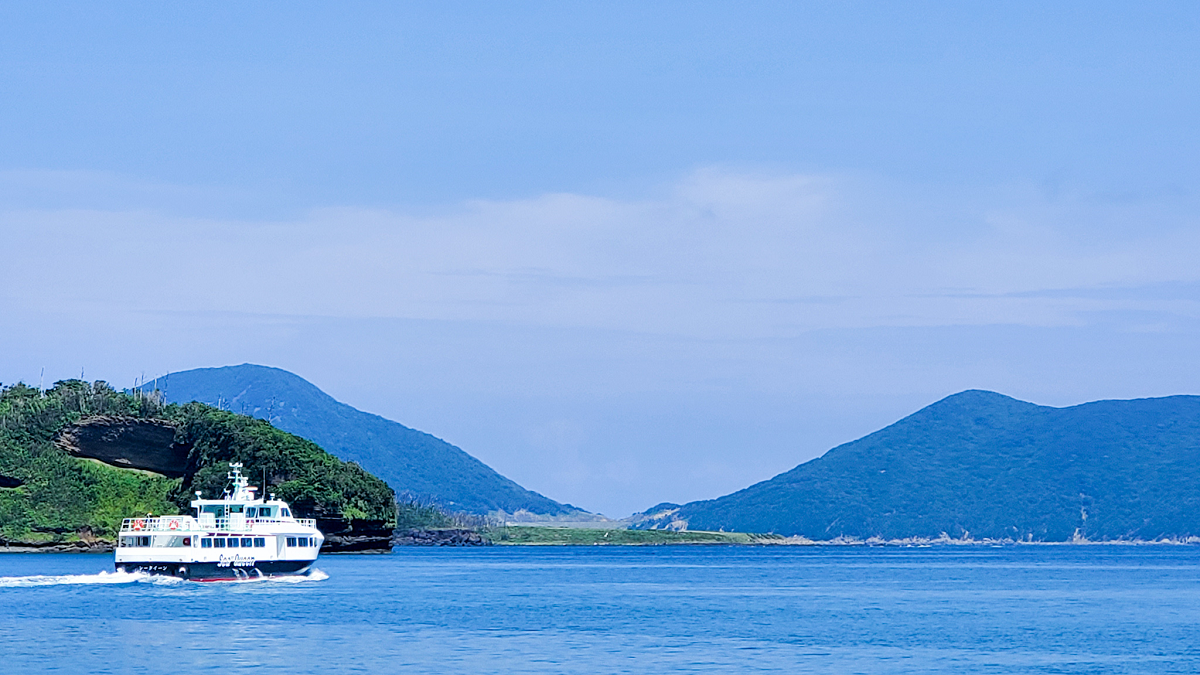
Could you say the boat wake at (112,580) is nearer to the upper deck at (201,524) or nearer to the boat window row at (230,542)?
the boat window row at (230,542)

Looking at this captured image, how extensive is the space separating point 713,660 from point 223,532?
69.3 m

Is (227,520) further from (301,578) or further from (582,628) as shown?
(582,628)

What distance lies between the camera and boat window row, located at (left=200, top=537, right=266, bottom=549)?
134 m

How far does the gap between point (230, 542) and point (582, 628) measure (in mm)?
48979

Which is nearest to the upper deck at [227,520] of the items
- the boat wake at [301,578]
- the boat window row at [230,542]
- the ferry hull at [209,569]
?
the boat window row at [230,542]

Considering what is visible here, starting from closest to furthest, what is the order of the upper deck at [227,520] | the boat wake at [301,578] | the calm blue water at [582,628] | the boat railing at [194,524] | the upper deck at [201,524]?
the calm blue water at [582,628] < the upper deck at [201,524] < the boat railing at [194,524] < the upper deck at [227,520] < the boat wake at [301,578]

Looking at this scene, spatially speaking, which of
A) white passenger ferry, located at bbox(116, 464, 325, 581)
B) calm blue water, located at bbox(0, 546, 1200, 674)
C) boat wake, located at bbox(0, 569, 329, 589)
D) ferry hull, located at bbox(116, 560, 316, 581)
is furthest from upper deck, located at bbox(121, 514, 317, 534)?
calm blue water, located at bbox(0, 546, 1200, 674)

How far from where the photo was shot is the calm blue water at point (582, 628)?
248 feet

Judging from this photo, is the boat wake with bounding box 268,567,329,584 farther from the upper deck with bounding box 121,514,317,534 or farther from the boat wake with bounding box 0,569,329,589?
the upper deck with bounding box 121,514,317,534

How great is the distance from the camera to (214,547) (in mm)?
133375

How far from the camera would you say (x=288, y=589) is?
130 metres

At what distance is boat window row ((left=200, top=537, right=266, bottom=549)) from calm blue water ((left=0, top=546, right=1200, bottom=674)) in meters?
3.76

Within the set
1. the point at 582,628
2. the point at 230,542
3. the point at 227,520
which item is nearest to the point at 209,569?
the point at 230,542

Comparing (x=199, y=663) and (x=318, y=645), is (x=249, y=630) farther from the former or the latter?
(x=199, y=663)
